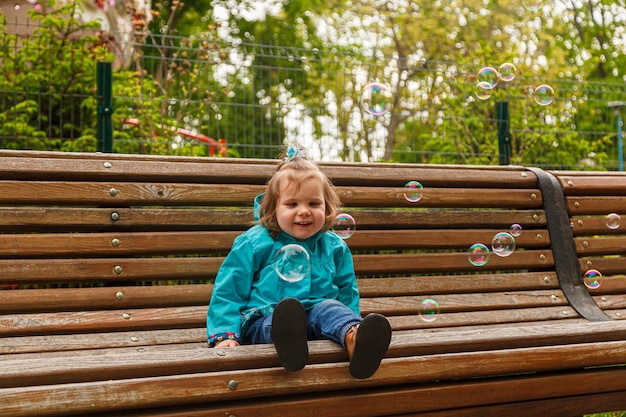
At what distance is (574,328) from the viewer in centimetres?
305

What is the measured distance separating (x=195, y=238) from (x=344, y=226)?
1.99 ft

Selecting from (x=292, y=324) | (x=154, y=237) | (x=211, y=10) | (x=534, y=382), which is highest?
(x=211, y=10)

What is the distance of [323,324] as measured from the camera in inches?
111

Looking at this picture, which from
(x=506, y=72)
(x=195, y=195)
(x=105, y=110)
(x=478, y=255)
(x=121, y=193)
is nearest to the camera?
(x=121, y=193)

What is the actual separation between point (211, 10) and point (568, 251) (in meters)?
27.0

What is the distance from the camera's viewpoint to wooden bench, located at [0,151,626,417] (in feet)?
7.93

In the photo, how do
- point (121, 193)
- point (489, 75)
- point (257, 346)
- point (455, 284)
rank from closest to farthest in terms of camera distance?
point (257, 346) < point (121, 193) < point (455, 284) < point (489, 75)

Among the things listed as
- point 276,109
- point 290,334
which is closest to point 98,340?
point 290,334

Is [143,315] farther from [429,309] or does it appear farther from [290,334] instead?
[429,309]

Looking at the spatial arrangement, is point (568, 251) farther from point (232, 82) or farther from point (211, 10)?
point (211, 10)

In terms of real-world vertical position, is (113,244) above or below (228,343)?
above

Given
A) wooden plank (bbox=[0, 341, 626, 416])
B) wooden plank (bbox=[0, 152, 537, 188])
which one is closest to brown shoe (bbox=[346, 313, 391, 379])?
wooden plank (bbox=[0, 341, 626, 416])

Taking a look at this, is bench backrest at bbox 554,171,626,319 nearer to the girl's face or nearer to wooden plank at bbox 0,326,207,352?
the girl's face

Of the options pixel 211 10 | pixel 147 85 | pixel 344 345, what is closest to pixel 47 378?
pixel 344 345
